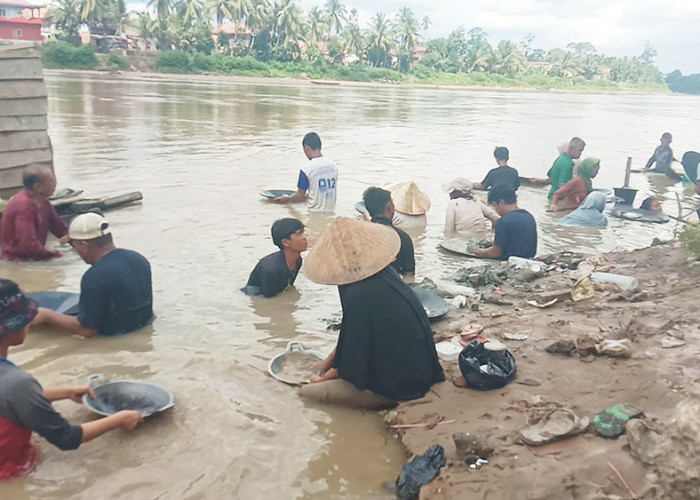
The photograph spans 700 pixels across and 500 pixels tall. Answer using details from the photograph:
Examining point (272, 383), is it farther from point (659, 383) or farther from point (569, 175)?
point (569, 175)

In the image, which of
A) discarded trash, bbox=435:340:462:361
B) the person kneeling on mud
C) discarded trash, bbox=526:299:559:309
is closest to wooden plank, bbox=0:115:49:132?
the person kneeling on mud

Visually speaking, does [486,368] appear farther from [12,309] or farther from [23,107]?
[23,107]

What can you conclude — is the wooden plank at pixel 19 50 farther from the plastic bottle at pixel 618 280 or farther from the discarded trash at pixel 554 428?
the discarded trash at pixel 554 428

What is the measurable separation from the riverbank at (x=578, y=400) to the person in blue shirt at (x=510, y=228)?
1357 mm

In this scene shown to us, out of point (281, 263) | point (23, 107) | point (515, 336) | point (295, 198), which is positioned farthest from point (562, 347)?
point (23, 107)

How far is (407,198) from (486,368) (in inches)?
195

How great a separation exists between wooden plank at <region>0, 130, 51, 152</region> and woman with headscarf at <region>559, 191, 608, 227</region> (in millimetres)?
8285

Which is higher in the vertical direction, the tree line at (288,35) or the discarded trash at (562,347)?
the tree line at (288,35)

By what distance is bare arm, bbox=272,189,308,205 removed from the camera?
32.4 feet

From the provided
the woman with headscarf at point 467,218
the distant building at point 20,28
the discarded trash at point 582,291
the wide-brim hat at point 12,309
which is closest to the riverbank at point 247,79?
the distant building at point 20,28

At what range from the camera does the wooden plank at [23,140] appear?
8.16m

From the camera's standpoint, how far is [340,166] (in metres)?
14.6

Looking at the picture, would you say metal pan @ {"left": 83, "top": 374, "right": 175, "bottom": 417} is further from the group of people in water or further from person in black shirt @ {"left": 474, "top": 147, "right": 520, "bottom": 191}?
person in black shirt @ {"left": 474, "top": 147, "right": 520, "bottom": 191}

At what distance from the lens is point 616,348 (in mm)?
4117
